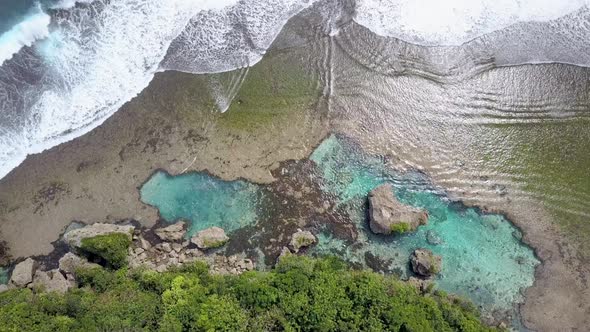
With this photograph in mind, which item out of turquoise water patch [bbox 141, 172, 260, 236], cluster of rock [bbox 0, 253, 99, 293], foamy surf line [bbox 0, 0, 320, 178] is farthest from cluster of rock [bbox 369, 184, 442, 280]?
cluster of rock [bbox 0, 253, 99, 293]

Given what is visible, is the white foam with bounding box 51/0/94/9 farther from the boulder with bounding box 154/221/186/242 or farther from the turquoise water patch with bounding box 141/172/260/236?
the boulder with bounding box 154/221/186/242

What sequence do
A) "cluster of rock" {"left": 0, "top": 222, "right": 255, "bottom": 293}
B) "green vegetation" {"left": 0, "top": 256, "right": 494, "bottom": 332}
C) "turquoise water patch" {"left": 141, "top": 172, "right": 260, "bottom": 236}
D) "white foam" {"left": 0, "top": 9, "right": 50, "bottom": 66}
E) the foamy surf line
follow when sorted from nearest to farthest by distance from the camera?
"green vegetation" {"left": 0, "top": 256, "right": 494, "bottom": 332} < "cluster of rock" {"left": 0, "top": 222, "right": 255, "bottom": 293} < "turquoise water patch" {"left": 141, "top": 172, "right": 260, "bottom": 236} < the foamy surf line < "white foam" {"left": 0, "top": 9, "right": 50, "bottom": 66}

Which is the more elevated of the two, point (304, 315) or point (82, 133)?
point (82, 133)

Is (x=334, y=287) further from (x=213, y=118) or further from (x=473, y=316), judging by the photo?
(x=213, y=118)

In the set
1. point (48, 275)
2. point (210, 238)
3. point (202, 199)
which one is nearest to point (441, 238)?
point (210, 238)

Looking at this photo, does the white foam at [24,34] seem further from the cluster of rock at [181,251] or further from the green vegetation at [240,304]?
the green vegetation at [240,304]

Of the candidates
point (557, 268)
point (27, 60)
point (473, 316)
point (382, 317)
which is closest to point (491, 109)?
point (557, 268)

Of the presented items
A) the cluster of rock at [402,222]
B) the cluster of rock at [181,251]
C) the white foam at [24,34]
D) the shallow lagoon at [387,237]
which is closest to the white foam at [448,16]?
the shallow lagoon at [387,237]
